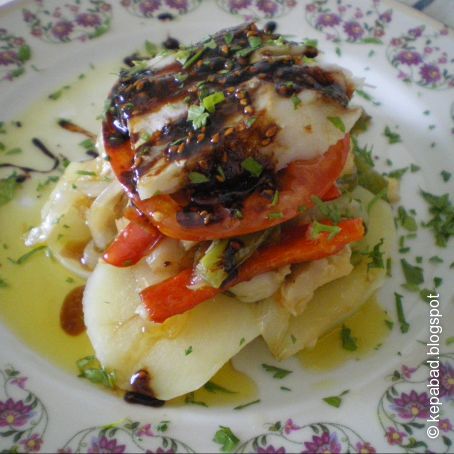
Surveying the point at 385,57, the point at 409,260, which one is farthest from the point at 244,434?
the point at 385,57

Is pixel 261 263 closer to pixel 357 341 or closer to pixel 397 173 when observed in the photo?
pixel 357 341

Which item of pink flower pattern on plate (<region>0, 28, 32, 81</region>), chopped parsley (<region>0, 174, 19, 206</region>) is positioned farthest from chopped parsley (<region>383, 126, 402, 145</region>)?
pink flower pattern on plate (<region>0, 28, 32, 81</region>)

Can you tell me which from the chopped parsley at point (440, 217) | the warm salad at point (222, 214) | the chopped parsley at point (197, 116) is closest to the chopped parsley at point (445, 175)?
the chopped parsley at point (440, 217)

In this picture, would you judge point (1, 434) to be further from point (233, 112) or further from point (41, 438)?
point (233, 112)

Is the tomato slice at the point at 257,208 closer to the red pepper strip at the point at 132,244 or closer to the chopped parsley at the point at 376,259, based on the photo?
the red pepper strip at the point at 132,244

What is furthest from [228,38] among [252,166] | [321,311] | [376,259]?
[321,311]

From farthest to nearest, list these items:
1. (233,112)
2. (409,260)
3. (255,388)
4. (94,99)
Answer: (94,99), (409,260), (255,388), (233,112)
